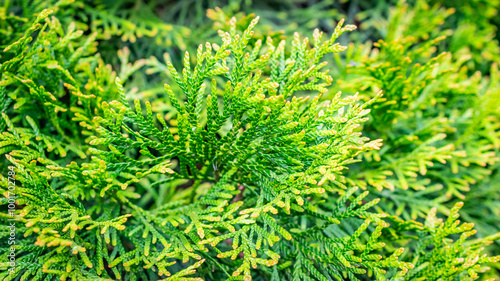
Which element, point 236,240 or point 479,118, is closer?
point 236,240

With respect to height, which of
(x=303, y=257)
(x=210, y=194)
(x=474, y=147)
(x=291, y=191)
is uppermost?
(x=474, y=147)

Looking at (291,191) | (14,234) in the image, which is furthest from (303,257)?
(14,234)

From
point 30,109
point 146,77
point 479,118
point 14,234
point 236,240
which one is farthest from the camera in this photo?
point 146,77

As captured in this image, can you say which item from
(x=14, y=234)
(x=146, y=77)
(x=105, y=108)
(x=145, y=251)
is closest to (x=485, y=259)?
(x=145, y=251)

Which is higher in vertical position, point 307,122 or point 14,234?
point 307,122

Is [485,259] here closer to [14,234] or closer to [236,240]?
[236,240]

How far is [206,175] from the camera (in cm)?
137

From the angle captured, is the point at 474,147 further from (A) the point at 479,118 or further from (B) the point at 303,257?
(B) the point at 303,257

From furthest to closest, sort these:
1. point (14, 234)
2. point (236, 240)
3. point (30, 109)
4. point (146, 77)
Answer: point (146, 77) < point (30, 109) < point (14, 234) < point (236, 240)

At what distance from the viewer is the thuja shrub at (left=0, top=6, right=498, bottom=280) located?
1126mm

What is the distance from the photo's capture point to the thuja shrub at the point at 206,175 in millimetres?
1126

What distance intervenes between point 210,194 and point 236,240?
0.24 metres

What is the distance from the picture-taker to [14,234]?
1.25m

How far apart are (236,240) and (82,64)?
103 centimetres
